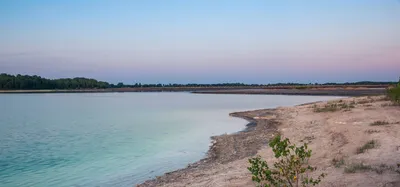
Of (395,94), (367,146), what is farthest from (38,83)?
(367,146)

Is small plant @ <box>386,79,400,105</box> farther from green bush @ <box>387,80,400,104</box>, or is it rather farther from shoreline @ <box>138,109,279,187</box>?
shoreline @ <box>138,109,279,187</box>

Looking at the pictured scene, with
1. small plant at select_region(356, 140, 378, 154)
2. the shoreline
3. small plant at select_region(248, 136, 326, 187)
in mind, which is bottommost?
the shoreline

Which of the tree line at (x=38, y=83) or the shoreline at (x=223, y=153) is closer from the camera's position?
the shoreline at (x=223, y=153)

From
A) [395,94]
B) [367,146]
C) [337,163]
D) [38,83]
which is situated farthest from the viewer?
[38,83]

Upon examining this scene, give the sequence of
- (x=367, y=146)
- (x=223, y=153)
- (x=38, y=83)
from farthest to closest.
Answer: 1. (x=38, y=83)
2. (x=223, y=153)
3. (x=367, y=146)

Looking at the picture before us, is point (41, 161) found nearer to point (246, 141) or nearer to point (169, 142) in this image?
point (169, 142)

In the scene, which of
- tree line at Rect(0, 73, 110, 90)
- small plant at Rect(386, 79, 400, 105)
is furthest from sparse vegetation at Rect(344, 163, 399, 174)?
tree line at Rect(0, 73, 110, 90)

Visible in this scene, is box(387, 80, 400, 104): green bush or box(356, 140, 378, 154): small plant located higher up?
box(387, 80, 400, 104): green bush

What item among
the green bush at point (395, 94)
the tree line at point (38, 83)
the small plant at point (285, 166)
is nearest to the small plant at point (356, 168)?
the small plant at point (285, 166)

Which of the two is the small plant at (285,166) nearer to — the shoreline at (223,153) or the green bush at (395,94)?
the shoreline at (223,153)

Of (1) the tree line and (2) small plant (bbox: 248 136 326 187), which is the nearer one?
(2) small plant (bbox: 248 136 326 187)

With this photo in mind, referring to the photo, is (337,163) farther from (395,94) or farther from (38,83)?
(38,83)

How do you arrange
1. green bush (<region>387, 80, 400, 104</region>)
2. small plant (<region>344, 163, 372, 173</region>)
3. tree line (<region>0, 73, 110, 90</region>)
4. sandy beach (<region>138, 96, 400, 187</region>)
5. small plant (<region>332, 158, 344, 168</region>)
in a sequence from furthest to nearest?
tree line (<region>0, 73, 110, 90</region>), green bush (<region>387, 80, 400, 104</region>), small plant (<region>332, 158, 344, 168</region>), small plant (<region>344, 163, 372, 173</region>), sandy beach (<region>138, 96, 400, 187</region>)

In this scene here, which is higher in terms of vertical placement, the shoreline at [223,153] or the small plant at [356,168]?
the small plant at [356,168]
